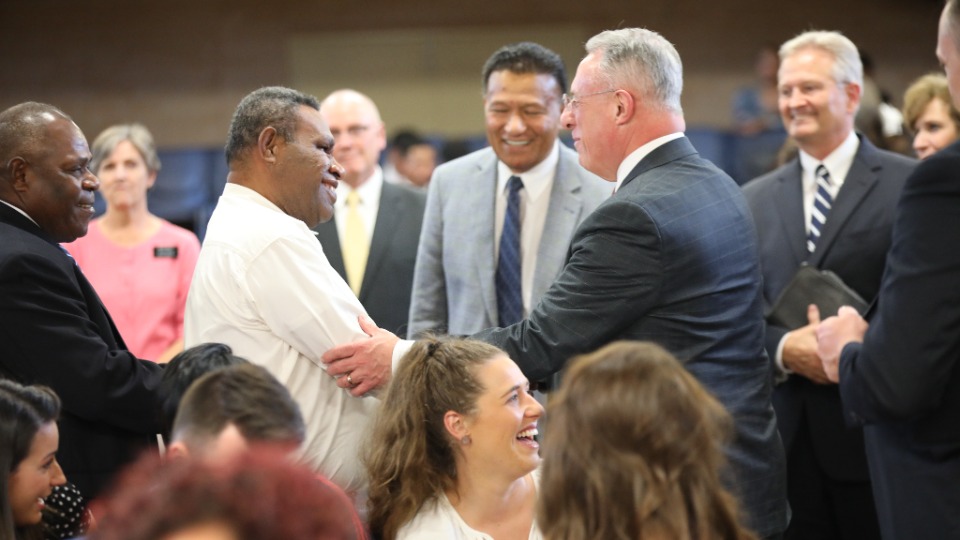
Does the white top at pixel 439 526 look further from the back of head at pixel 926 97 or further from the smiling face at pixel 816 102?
the back of head at pixel 926 97

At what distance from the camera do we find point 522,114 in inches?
148

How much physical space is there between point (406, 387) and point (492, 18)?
7814 mm

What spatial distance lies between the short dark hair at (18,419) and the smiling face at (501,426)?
883mm

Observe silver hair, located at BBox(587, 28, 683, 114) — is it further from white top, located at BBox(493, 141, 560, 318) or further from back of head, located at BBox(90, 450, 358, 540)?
back of head, located at BBox(90, 450, 358, 540)

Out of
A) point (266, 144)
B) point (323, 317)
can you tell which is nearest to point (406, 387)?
point (323, 317)

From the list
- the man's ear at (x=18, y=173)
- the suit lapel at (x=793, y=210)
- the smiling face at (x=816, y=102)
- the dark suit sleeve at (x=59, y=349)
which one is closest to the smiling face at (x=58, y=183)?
the man's ear at (x=18, y=173)

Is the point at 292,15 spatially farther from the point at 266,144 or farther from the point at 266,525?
the point at 266,525

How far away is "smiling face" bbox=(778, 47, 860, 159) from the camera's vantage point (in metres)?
3.79

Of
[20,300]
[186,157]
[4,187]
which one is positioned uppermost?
[4,187]

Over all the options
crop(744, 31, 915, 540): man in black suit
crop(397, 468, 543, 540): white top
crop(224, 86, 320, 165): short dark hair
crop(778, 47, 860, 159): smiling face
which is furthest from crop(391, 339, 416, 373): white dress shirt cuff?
crop(778, 47, 860, 159): smiling face

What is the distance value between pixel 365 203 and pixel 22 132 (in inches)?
74.4

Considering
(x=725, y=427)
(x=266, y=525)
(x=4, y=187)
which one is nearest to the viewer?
(x=266, y=525)

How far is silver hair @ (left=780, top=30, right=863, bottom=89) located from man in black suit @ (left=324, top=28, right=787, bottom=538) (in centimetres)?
120

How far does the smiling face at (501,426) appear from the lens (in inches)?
100
